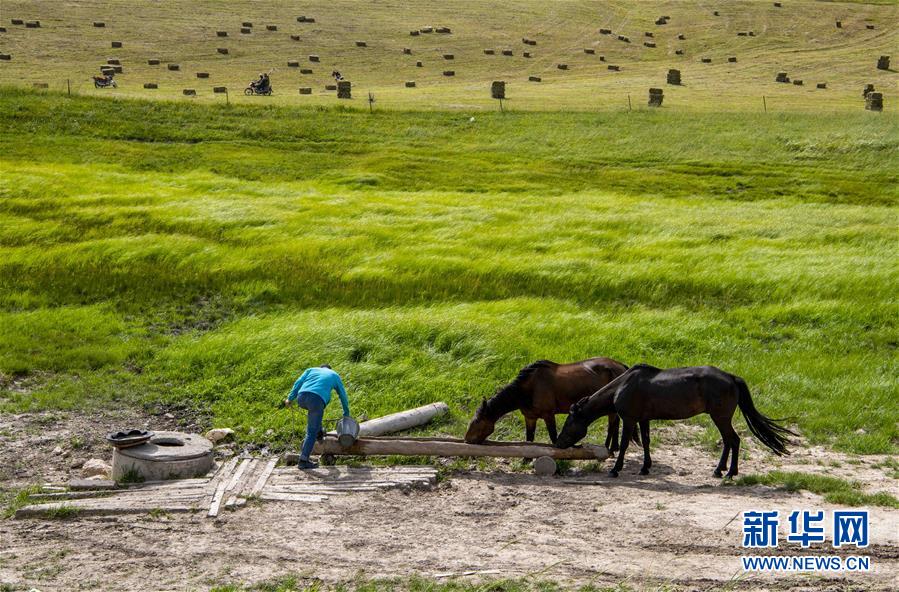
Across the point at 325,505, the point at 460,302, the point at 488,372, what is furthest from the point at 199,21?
the point at 325,505

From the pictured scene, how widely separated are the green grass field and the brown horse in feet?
6.47

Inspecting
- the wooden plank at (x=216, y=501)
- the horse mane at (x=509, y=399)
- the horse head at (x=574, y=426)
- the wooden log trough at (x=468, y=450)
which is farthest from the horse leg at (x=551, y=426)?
the wooden plank at (x=216, y=501)

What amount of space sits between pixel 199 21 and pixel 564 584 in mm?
93552

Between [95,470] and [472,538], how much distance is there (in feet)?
24.9

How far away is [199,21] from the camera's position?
9681 centimetres

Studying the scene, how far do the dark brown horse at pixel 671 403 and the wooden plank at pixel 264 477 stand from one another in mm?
4950

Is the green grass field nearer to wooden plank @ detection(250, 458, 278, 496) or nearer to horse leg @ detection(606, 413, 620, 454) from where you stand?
wooden plank @ detection(250, 458, 278, 496)

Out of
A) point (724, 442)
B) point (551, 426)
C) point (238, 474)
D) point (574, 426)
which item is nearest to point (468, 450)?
point (551, 426)

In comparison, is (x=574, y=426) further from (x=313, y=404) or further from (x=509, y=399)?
(x=313, y=404)

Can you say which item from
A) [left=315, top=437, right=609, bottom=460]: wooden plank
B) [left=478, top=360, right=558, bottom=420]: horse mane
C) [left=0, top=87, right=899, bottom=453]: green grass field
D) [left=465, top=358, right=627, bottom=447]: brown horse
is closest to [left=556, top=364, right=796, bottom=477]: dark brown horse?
[left=315, top=437, right=609, bottom=460]: wooden plank

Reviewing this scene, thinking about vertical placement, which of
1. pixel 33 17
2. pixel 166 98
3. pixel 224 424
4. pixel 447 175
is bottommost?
pixel 224 424

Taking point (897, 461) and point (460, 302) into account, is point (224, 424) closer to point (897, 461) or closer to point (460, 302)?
point (460, 302)

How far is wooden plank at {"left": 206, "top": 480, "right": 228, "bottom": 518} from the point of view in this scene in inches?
587

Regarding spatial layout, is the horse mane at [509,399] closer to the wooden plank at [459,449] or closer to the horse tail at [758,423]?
the wooden plank at [459,449]
